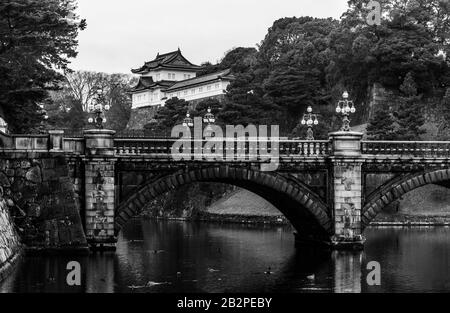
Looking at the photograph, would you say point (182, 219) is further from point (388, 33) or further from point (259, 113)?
point (388, 33)

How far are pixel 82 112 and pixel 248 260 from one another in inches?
2962

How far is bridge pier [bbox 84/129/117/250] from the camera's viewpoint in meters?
43.0

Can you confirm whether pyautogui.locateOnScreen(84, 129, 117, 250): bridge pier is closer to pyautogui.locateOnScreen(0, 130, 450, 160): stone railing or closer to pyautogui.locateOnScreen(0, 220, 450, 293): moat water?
pyautogui.locateOnScreen(0, 130, 450, 160): stone railing

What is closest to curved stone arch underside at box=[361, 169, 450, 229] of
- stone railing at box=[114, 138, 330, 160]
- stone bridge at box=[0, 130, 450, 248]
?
stone bridge at box=[0, 130, 450, 248]

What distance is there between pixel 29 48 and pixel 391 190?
906 inches

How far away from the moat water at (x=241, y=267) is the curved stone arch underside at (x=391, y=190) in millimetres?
2357

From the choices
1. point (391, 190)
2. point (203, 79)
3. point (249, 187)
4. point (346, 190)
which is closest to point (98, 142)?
point (249, 187)

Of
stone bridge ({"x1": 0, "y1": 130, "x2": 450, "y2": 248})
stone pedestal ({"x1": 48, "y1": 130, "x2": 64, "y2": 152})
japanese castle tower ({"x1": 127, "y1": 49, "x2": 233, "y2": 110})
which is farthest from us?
japanese castle tower ({"x1": 127, "y1": 49, "x2": 233, "y2": 110})

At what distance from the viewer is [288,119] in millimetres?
88312

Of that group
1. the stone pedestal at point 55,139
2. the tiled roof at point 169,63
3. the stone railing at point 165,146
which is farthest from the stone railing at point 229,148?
the tiled roof at point 169,63

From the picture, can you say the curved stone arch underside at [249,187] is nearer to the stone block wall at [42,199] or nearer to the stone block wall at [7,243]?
the stone block wall at [42,199]

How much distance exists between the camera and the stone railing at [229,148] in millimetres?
44438

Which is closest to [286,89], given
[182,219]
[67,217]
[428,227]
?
[182,219]

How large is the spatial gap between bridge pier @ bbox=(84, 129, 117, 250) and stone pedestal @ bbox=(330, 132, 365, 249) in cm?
1235
